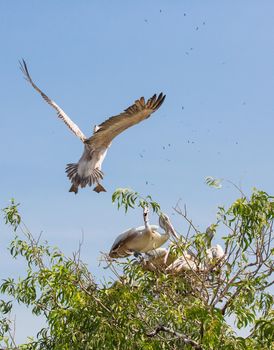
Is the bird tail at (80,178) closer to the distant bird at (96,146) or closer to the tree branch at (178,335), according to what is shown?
the distant bird at (96,146)

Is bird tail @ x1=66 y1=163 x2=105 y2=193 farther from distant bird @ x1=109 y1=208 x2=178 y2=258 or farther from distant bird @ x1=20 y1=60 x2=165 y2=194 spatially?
distant bird @ x1=109 y1=208 x2=178 y2=258

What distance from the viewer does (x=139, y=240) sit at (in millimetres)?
11461

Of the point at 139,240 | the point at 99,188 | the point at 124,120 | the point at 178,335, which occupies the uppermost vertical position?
the point at 124,120

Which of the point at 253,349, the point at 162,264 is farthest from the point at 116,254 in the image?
the point at 253,349

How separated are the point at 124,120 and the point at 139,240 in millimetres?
2270

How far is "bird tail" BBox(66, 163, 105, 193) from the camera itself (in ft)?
44.6

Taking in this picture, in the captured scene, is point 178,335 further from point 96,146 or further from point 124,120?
point 96,146

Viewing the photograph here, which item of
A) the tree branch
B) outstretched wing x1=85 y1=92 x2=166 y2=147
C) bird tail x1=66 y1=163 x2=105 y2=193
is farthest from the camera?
bird tail x1=66 y1=163 x2=105 y2=193

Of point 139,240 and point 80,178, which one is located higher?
point 80,178

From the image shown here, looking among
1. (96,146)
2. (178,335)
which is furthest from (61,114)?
(178,335)

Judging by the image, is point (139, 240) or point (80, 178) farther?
point (80, 178)

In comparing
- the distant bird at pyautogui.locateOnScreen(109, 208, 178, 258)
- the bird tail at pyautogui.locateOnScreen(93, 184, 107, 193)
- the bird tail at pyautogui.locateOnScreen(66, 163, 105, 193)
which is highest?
the bird tail at pyautogui.locateOnScreen(66, 163, 105, 193)

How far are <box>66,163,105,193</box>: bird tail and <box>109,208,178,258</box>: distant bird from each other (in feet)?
7.01

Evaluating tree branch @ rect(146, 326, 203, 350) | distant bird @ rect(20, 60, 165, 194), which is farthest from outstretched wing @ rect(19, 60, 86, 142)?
tree branch @ rect(146, 326, 203, 350)
